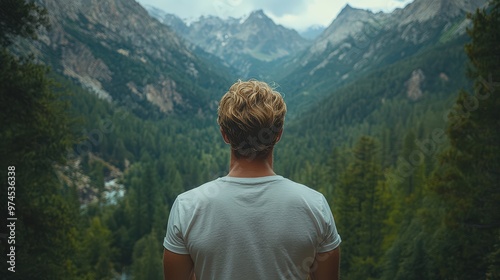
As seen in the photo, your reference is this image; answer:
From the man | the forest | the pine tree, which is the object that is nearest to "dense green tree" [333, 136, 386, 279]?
the forest

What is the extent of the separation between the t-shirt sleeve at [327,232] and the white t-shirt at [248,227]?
0.01 meters

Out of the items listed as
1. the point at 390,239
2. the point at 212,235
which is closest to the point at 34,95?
the point at 212,235

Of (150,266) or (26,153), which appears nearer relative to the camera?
(26,153)

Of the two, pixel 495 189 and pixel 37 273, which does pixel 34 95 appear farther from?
pixel 495 189

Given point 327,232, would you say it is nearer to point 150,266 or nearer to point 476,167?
point 476,167

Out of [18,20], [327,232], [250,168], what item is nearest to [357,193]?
[18,20]

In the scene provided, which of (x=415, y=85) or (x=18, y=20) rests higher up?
(x=415, y=85)

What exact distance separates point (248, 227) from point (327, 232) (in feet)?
2.08

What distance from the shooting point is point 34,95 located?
30.5 ft

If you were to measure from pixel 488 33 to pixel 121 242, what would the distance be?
160 feet

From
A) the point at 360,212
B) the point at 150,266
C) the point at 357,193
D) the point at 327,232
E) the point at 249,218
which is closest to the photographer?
the point at 249,218

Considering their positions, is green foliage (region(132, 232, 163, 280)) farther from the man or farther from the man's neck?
the man's neck

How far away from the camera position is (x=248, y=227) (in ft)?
8.65

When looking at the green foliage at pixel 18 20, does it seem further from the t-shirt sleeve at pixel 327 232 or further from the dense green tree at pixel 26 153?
the t-shirt sleeve at pixel 327 232
